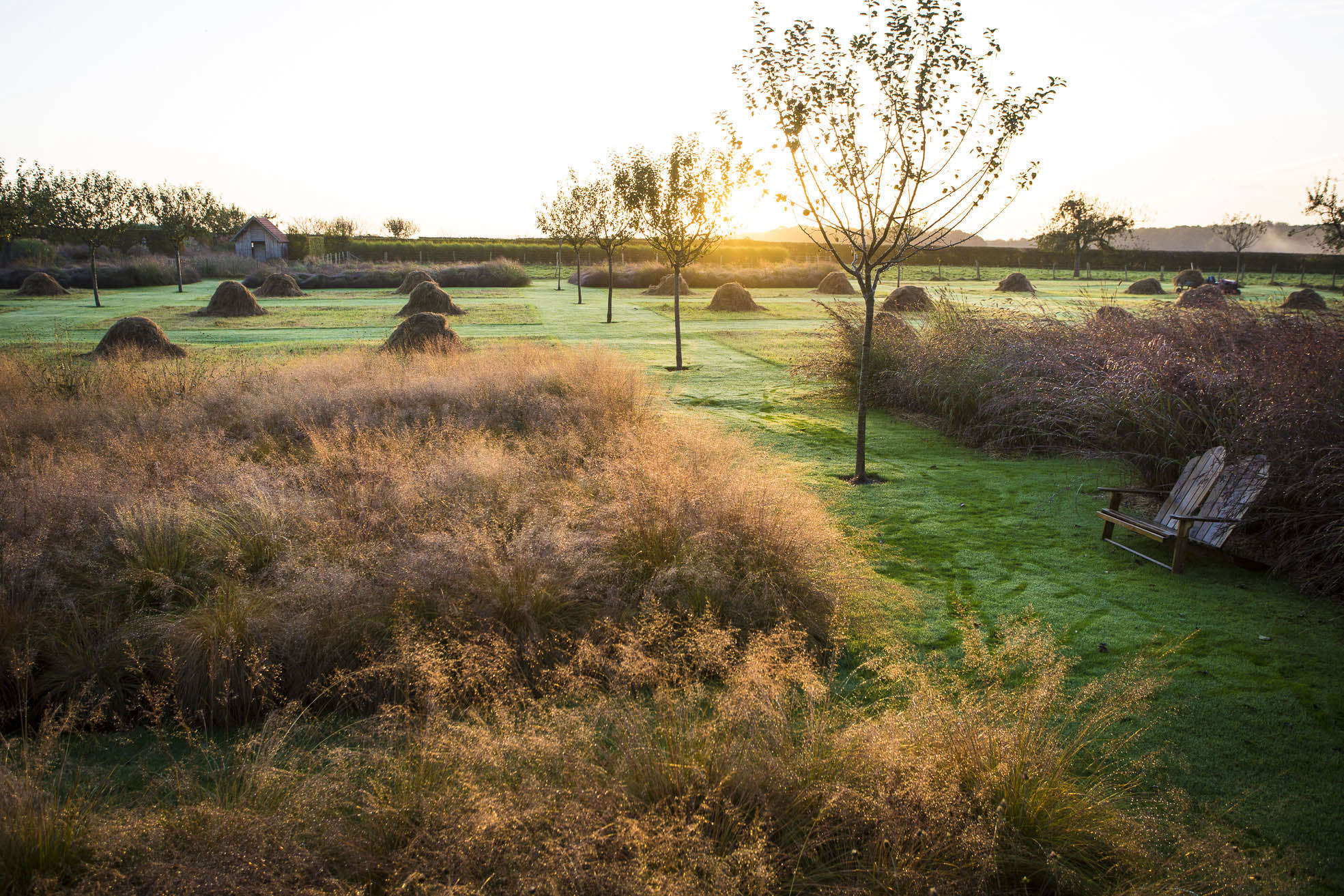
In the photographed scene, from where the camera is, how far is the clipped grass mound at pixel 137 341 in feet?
44.7

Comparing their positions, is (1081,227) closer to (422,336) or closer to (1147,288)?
(1147,288)

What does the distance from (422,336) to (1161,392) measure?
12052 mm

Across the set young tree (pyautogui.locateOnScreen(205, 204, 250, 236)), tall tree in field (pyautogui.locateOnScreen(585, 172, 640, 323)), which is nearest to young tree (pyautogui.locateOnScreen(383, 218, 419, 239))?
young tree (pyautogui.locateOnScreen(205, 204, 250, 236))

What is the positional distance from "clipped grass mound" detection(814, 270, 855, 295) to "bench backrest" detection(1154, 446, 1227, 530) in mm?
31962

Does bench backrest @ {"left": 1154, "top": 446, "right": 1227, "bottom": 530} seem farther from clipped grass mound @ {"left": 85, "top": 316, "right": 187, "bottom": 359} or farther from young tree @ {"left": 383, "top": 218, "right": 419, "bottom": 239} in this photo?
young tree @ {"left": 383, "top": 218, "right": 419, "bottom": 239}

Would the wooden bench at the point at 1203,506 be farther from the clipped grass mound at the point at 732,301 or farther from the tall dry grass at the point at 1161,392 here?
the clipped grass mound at the point at 732,301

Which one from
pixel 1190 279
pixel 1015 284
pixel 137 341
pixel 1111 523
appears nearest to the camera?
pixel 1111 523

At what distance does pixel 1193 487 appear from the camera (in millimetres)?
5465

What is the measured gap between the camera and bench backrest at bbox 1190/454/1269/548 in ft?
16.6

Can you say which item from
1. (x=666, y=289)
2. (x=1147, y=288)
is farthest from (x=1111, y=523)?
(x=1147, y=288)

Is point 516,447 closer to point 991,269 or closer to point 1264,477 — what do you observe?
point 1264,477

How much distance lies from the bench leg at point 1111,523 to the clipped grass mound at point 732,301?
24210 millimetres

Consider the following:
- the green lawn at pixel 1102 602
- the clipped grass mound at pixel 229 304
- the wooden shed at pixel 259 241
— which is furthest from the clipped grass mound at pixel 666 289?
the wooden shed at pixel 259 241

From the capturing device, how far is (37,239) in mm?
46969
